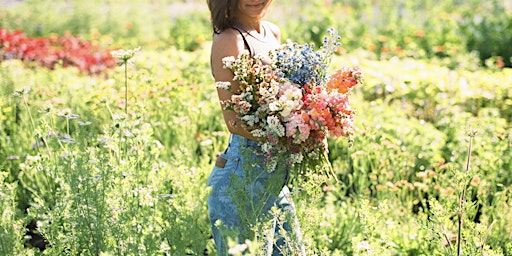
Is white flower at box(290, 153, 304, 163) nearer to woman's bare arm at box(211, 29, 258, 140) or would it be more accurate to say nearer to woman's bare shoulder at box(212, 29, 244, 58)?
woman's bare arm at box(211, 29, 258, 140)

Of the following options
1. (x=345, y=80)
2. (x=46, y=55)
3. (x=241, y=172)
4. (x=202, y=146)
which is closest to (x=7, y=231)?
(x=241, y=172)

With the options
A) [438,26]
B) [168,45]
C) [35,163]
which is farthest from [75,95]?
[438,26]

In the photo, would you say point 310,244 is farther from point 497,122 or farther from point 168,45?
point 168,45

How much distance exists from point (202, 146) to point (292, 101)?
84.6 inches

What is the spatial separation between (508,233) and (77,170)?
2.00 metres

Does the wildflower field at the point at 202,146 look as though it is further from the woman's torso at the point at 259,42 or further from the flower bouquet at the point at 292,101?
the woman's torso at the point at 259,42

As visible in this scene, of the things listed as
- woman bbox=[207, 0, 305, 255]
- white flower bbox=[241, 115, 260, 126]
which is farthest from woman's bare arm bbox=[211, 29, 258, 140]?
white flower bbox=[241, 115, 260, 126]

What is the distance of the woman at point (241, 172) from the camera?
224cm

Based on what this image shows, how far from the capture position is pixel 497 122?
14.3 ft

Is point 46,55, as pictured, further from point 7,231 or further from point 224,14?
point 224,14

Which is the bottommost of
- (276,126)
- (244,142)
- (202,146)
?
(202,146)

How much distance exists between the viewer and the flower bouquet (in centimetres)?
202

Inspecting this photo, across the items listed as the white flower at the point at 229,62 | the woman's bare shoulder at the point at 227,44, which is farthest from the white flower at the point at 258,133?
the woman's bare shoulder at the point at 227,44

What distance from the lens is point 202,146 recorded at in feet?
13.4
